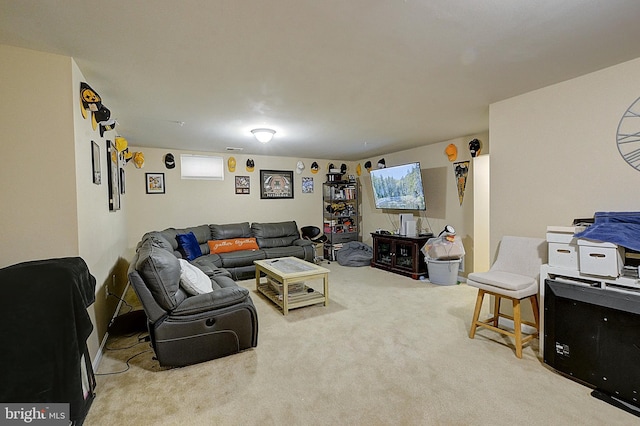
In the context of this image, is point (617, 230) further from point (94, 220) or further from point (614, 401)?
point (94, 220)

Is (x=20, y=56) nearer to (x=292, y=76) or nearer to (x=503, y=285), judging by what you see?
(x=292, y=76)

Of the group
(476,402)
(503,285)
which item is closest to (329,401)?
(476,402)

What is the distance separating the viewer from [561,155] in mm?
2598

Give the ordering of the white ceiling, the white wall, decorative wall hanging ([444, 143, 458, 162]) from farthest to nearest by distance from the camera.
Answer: decorative wall hanging ([444, 143, 458, 162]) < the white wall < the white ceiling

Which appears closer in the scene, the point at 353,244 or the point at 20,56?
the point at 20,56

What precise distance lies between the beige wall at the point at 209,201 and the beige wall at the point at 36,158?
3.38 meters

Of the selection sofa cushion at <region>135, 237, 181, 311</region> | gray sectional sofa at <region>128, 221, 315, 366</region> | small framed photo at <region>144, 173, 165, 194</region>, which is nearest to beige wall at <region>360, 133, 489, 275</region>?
gray sectional sofa at <region>128, 221, 315, 366</region>

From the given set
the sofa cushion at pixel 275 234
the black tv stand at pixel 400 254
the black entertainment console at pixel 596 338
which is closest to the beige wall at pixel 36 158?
the black entertainment console at pixel 596 338

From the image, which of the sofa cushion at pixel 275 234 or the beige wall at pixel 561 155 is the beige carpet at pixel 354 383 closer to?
the beige wall at pixel 561 155

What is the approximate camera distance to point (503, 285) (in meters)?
2.42

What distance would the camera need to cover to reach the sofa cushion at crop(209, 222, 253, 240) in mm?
5551

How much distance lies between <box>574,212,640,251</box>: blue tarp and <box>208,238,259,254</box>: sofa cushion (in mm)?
4721

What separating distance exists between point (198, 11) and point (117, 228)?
339cm

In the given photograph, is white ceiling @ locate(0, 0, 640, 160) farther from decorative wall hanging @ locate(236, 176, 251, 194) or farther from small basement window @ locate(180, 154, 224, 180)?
decorative wall hanging @ locate(236, 176, 251, 194)
